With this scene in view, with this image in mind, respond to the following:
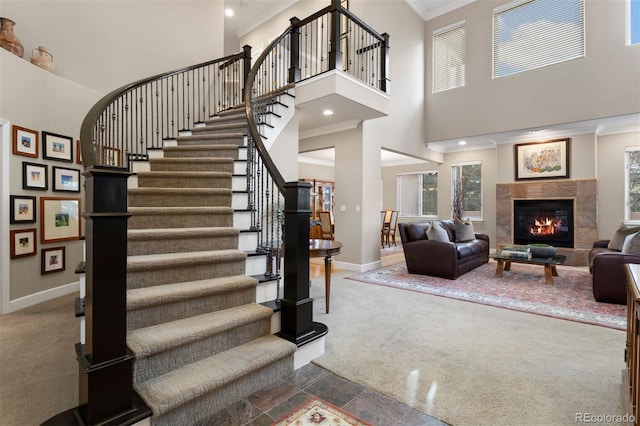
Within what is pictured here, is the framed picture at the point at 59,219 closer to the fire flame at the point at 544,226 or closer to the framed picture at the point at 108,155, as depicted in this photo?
the framed picture at the point at 108,155

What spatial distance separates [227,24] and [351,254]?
23.6 ft

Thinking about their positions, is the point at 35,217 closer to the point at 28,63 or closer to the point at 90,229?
the point at 28,63

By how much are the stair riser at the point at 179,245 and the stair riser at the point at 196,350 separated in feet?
2.55

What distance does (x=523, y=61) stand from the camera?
20.8ft

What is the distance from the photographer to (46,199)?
3682mm

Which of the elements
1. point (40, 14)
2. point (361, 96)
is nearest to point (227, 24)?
point (40, 14)

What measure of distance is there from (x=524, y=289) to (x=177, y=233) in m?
4.48

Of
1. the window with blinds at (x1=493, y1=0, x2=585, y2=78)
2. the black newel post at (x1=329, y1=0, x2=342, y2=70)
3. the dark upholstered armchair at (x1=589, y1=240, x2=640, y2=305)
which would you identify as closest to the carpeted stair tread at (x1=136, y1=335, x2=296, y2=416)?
the black newel post at (x1=329, y1=0, x2=342, y2=70)

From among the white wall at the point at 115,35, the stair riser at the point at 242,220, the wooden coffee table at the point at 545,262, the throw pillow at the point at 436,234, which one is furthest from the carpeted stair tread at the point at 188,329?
the wooden coffee table at the point at 545,262

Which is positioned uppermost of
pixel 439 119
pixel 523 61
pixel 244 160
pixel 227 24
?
pixel 227 24

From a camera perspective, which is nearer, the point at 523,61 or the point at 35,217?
the point at 35,217

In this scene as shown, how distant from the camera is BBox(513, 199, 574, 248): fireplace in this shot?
6551mm

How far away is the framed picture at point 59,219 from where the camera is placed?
3.66 m

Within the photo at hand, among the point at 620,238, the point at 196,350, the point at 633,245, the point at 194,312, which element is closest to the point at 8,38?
the point at 194,312
